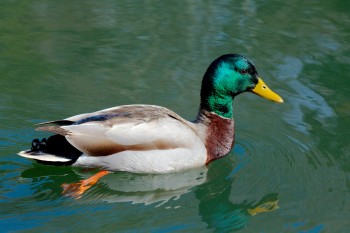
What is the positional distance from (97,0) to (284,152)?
5.06 m

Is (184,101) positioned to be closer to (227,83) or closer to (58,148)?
(227,83)

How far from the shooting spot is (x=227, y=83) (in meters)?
7.25

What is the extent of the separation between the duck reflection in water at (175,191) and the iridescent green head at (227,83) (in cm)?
66

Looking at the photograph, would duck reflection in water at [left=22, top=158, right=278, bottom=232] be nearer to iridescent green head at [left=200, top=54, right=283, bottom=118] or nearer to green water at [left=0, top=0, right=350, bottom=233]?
green water at [left=0, top=0, right=350, bottom=233]

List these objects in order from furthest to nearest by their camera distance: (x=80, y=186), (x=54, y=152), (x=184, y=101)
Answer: (x=184, y=101)
(x=54, y=152)
(x=80, y=186)

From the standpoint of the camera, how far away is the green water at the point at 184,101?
6.12 m

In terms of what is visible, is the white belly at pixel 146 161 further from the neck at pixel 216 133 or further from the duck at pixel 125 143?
the neck at pixel 216 133

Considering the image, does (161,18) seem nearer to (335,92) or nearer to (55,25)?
(55,25)

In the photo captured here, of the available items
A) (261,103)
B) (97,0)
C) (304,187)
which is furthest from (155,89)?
(97,0)

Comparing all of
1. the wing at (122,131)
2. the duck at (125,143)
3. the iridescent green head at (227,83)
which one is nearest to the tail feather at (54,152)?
the duck at (125,143)

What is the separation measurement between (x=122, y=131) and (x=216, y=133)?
1.03 meters

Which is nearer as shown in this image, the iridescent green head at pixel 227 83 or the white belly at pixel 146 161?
the white belly at pixel 146 161

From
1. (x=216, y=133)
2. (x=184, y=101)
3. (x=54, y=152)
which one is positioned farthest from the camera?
(x=184, y=101)

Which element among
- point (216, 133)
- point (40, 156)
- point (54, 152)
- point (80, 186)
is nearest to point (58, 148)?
point (54, 152)
